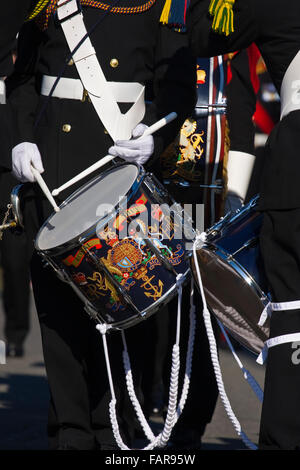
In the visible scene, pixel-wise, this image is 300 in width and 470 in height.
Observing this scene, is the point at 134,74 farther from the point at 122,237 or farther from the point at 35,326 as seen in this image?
the point at 35,326

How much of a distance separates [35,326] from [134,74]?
4178mm

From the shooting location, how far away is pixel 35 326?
7.89 m

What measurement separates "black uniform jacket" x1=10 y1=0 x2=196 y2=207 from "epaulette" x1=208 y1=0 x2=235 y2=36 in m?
0.61

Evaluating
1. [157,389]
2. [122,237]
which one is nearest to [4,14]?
[122,237]

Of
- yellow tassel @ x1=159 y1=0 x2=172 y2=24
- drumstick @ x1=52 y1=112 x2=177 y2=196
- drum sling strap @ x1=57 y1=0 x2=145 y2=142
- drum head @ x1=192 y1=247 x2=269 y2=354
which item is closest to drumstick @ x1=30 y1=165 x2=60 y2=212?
drumstick @ x1=52 y1=112 x2=177 y2=196

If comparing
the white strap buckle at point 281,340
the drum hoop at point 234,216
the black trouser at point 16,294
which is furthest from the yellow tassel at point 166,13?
the black trouser at point 16,294

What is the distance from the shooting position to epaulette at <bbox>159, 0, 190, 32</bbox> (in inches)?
152

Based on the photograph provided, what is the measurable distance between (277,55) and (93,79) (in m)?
0.89

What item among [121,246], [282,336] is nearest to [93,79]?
[121,246]

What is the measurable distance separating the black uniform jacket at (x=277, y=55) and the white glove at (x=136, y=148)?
25.6 inches

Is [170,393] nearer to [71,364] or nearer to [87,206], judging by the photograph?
[71,364]

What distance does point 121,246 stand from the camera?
3650 millimetres

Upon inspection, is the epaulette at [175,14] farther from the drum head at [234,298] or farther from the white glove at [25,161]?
the drum head at [234,298]

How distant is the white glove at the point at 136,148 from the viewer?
153 inches
